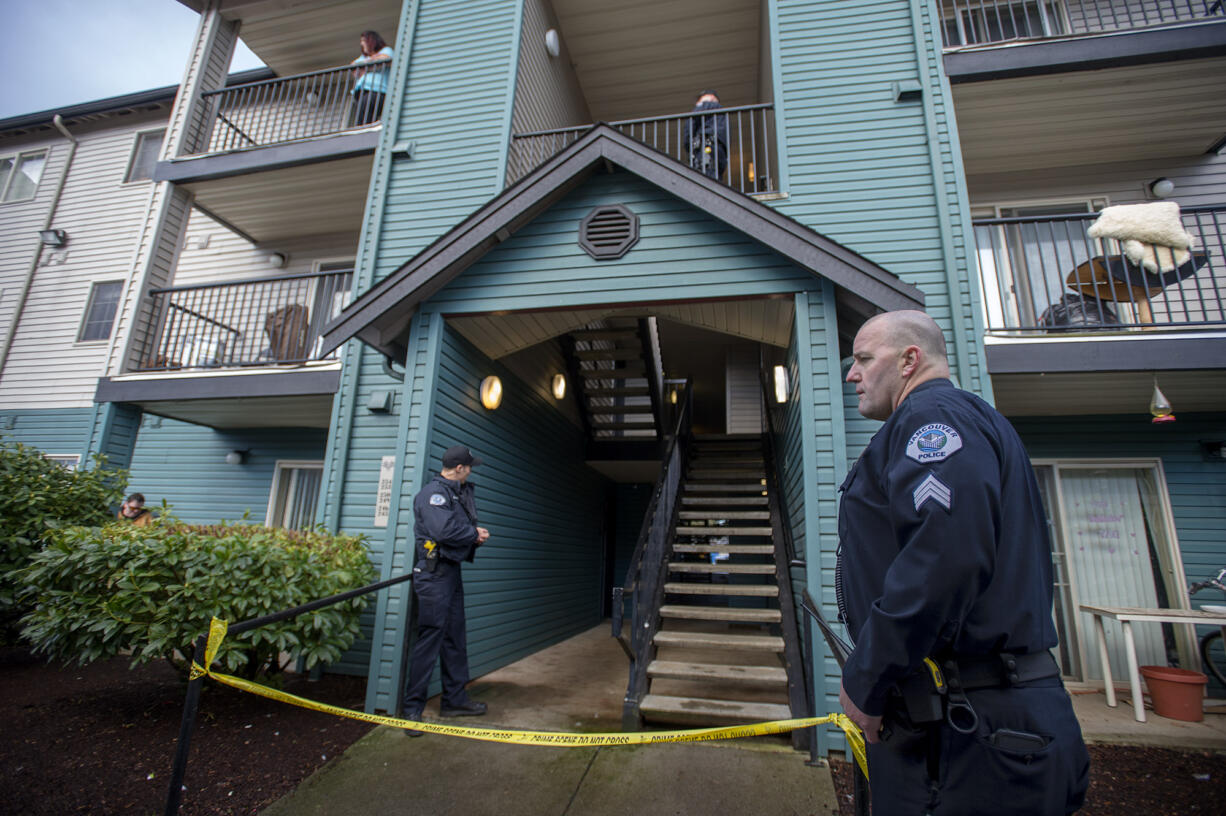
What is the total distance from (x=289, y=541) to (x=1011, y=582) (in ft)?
16.1

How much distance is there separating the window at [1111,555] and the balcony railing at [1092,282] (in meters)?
1.81

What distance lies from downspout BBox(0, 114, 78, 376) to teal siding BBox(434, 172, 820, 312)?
33.6ft

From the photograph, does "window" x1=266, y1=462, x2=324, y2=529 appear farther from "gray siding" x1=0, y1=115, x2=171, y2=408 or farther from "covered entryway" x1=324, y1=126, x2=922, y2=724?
"gray siding" x1=0, y1=115, x2=171, y2=408

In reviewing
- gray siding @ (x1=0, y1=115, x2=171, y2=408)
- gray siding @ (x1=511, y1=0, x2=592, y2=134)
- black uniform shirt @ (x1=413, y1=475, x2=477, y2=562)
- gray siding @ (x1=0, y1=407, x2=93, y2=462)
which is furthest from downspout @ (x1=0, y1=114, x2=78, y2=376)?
black uniform shirt @ (x1=413, y1=475, x2=477, y2=562)

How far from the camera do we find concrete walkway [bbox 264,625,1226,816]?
306 centimetres

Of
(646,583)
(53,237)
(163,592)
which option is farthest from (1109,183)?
(53,237)

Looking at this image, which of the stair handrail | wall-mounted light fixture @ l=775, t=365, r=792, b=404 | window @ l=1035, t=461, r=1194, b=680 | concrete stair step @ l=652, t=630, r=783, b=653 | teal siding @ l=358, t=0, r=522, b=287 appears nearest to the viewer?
the stair handrail

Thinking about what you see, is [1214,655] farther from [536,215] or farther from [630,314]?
[536,215]

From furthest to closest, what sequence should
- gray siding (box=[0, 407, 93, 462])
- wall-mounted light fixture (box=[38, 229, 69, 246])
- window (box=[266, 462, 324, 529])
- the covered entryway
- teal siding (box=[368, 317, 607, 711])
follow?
wall-mounted light fixture (box=[38, 229, 69, 246])
gray siding (box=[0, 407, 93, 462])
window (box=[266, 462, 324, 529])
teal siding (box=[368, 317, 607, 711])
the covered entryway

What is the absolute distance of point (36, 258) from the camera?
10305 mm

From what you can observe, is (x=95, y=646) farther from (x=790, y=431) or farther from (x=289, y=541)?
(x=790, y=431)

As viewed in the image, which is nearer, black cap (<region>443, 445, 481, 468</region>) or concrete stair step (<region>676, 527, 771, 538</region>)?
black cap (<region>443, 445, 481, 468</region>)

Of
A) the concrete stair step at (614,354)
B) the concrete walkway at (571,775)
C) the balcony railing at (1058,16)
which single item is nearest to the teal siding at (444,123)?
the concrete stair step at (614,354)

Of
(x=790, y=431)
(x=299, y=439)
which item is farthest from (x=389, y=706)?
(x=299, y=439)
